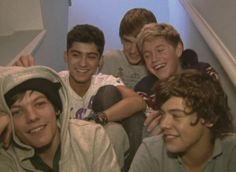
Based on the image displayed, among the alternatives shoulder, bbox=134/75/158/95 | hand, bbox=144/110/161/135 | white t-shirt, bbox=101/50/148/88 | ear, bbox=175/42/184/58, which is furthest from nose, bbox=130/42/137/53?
hand, bbox=144/110/161/135

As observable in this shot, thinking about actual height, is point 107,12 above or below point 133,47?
above

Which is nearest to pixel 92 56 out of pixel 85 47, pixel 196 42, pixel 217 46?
pixel 85 47

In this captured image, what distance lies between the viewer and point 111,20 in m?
4.49

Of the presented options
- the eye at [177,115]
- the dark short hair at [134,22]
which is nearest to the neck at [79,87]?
the dark short hair at [134,22]

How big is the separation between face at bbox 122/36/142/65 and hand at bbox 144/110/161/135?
60cm

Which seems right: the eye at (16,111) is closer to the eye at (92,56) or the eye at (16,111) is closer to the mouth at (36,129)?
the mouth at (36,129)

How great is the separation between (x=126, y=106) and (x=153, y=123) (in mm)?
167

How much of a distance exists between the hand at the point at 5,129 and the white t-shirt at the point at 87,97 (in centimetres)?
53

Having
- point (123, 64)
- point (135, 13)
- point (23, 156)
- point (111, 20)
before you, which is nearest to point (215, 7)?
point (135, 13)

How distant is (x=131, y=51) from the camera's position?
2.39m

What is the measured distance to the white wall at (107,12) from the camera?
14.7ft

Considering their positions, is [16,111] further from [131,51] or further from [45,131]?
[131,51]

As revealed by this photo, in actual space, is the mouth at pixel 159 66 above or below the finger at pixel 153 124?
above

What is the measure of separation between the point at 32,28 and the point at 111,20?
1928 mm
